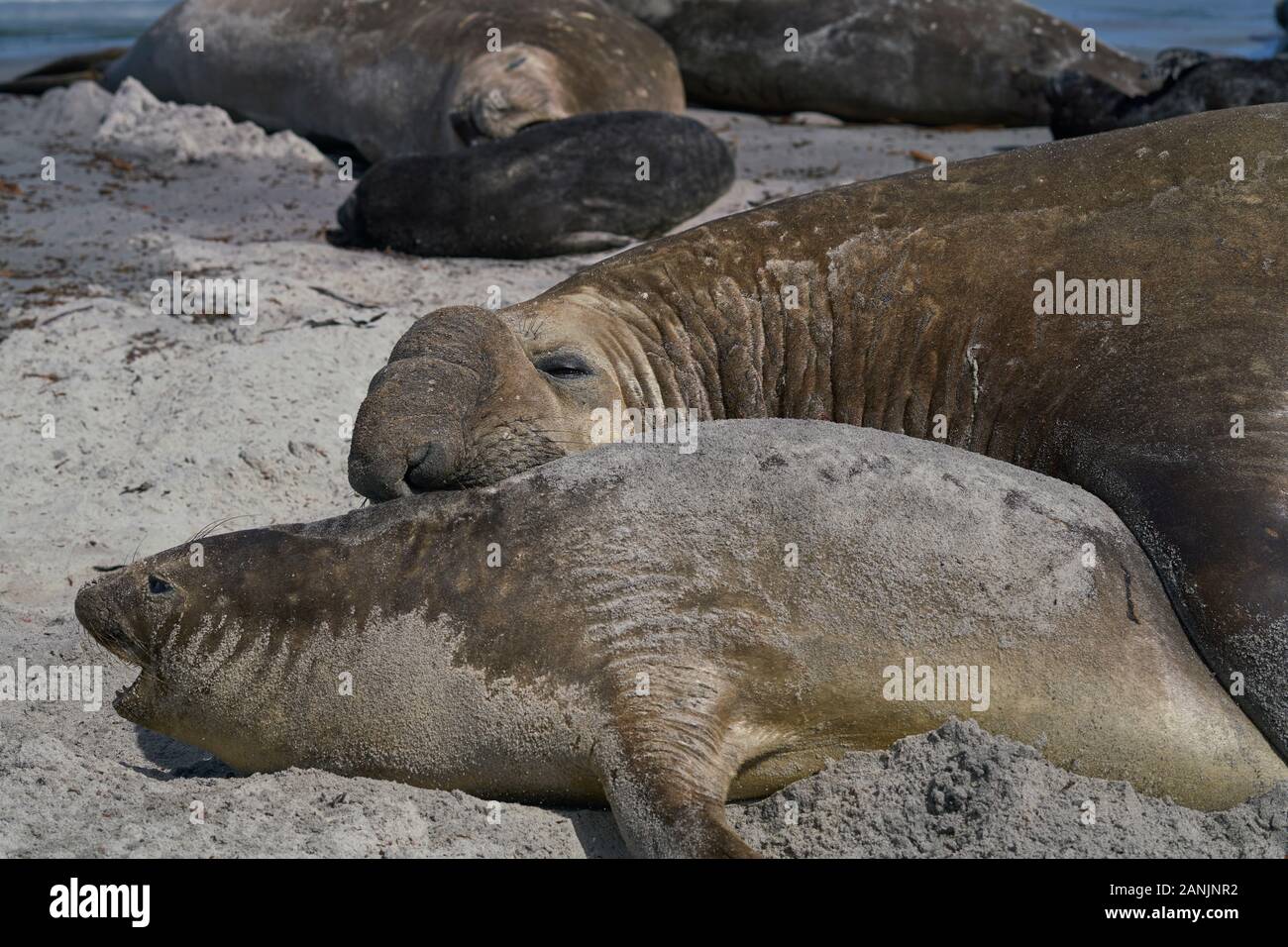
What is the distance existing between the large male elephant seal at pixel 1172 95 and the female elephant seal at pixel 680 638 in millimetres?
5338

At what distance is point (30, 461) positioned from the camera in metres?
5.11

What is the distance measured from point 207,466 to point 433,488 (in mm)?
1599

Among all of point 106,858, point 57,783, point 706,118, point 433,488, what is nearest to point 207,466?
point 433,488

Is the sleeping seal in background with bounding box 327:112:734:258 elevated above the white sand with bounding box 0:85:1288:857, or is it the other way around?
the sleeping seal in background with bounding box 327:112:734:258

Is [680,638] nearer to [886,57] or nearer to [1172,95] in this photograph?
[1172,95]

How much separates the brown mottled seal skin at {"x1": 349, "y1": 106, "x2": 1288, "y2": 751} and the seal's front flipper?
98cm

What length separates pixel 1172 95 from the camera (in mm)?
8352

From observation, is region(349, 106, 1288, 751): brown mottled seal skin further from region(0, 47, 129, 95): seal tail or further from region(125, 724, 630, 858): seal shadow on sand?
region(0, 47, 129, 95): seal tail

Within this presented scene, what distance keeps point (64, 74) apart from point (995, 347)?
986cm

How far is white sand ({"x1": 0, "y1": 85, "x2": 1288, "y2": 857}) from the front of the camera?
291cm

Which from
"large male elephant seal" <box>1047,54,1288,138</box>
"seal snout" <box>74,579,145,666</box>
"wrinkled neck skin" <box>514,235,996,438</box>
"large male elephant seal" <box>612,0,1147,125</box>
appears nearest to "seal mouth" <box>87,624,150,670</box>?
"seal snout" <box>74,579,145,666</box>

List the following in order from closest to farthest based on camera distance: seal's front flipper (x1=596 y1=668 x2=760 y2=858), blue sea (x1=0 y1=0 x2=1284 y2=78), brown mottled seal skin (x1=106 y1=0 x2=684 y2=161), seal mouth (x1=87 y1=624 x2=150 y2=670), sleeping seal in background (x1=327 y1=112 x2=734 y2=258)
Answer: seal's front flipper (x1=596 y1=668 x2=760 y2=858), seal mouth (x1=87 y1=624 x2=150 y2=670), sleeping seal in background (x1=327 y1=112 x2=734 y2=258), brown mottled seal skin (x1=106 y1=0 x2=684 y2=161), blue sea (x1=0 y1=0 x2=1284 y2=78)
